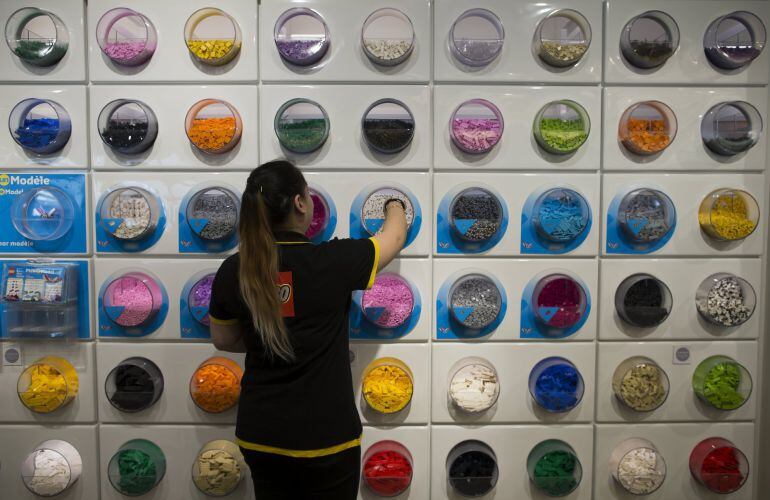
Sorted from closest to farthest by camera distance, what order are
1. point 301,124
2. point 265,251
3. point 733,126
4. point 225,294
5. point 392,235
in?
point 265,251
point 225,294
point 392,235
point 301,124
point 733,126

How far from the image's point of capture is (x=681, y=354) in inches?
84.7

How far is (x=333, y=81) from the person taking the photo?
2.04 m

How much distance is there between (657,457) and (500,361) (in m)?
0.78

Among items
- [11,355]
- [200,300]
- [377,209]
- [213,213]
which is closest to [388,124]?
[377,209]

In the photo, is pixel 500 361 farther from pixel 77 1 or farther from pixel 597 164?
pixel 77 1

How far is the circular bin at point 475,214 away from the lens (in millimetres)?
2012

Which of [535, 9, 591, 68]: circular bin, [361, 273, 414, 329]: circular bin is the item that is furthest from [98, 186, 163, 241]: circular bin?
[535, 9, 591, 68]: circular bin

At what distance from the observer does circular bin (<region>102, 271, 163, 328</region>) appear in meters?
2.04

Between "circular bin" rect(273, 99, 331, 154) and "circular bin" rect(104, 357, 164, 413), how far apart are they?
3.70 ft

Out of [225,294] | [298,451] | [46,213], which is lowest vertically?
[298,451]

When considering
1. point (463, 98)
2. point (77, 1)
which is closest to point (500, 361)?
point (463, 98)

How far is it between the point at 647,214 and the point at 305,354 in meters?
1.54

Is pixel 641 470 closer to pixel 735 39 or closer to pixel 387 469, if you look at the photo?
pixel 387 469

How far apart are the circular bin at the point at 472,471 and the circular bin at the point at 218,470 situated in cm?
88
